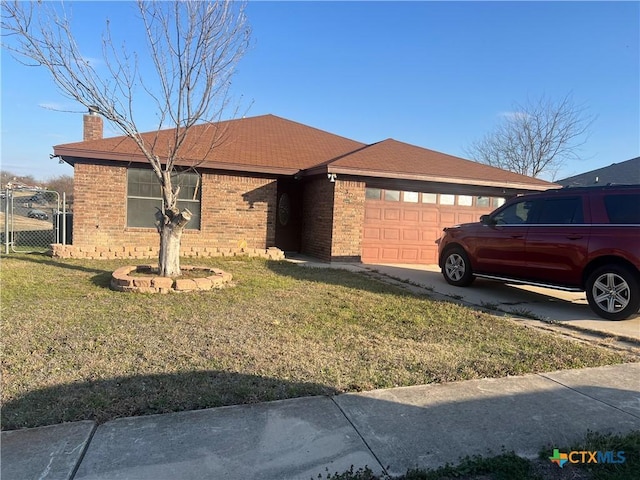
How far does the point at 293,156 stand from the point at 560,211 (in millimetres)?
9077

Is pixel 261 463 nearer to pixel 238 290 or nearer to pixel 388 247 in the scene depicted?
pixel 238 290

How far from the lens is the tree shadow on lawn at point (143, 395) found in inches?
123

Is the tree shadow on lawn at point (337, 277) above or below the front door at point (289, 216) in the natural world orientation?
below

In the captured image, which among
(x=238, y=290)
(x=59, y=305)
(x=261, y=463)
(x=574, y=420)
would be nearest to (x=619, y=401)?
(x=574, y=420)

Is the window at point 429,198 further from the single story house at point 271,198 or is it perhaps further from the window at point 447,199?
the window at point 447,199

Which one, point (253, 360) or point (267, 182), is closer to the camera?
point (253, 360)

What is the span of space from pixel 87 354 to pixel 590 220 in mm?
6958

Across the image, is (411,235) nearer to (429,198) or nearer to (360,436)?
(429,198)

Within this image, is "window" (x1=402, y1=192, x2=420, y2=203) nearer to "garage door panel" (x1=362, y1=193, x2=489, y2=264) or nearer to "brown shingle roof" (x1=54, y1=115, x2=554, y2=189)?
"garage door panel" (x1=362, y1=193, x2=489, y2=264)

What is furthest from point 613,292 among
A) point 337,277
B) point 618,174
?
point 618,174

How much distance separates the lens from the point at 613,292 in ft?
20.6

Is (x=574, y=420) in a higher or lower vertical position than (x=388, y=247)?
lower

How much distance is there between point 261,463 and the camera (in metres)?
2.63

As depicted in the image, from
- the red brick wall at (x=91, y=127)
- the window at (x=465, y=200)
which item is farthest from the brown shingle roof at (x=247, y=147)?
the window at (x=465, y=200)
